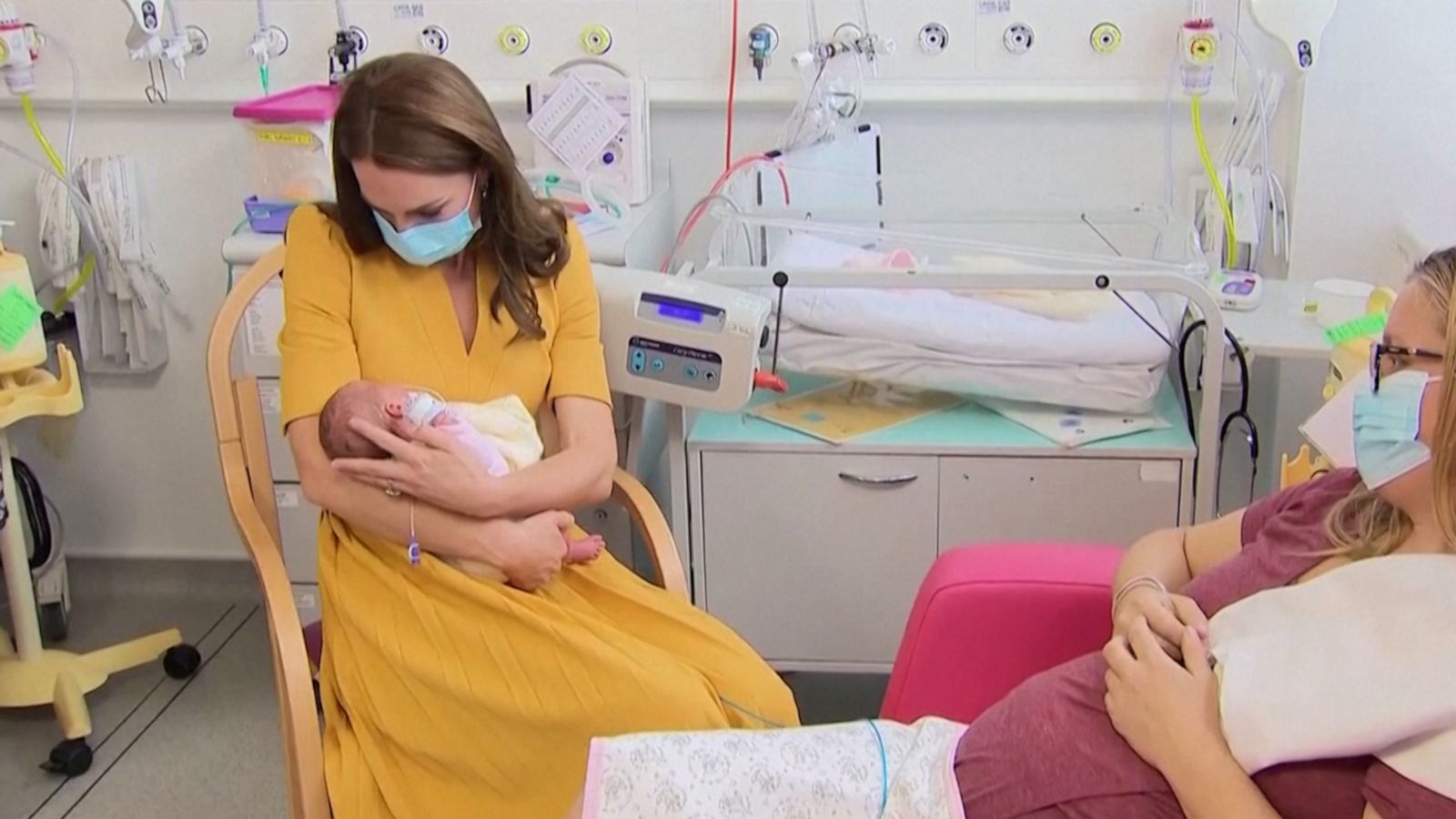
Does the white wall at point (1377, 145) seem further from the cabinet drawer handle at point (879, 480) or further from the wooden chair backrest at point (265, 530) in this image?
the wooden chair backrest at point (265, 530)

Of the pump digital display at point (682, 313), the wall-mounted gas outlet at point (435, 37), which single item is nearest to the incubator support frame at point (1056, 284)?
the pump digital display at point (682, 313)

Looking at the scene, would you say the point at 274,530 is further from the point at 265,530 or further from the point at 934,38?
the point at 934,38

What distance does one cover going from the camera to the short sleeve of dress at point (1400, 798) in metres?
1.12

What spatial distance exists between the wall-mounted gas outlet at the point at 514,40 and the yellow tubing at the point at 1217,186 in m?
1.20

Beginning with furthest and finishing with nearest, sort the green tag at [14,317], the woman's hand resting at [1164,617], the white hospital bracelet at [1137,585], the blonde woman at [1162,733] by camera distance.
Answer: the green tag at [14,317] < the white hospital bracelet at [1137,585] < the woman's hand resting at [1164,617] < the blonde woman at [1162,733]

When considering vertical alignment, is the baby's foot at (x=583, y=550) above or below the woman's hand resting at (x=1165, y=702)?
below

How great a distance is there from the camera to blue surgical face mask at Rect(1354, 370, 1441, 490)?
4.13 ft

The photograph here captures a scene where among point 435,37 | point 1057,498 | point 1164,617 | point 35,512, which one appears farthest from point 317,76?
point 1164,617

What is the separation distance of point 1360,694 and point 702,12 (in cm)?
183

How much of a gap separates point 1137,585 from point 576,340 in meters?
0.81

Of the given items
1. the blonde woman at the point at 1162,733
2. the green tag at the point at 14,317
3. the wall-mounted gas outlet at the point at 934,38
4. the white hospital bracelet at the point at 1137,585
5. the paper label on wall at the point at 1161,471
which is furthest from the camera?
the wall-mounted gas outlet at the point at 934,38

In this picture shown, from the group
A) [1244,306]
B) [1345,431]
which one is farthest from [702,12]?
[1345,431]

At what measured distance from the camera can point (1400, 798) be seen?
3.75 feet

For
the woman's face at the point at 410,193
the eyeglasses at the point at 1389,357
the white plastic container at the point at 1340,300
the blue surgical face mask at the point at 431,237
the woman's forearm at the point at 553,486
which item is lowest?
the woman's forearm at the point at 553,486
